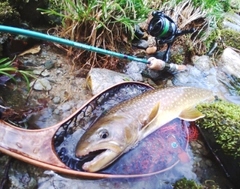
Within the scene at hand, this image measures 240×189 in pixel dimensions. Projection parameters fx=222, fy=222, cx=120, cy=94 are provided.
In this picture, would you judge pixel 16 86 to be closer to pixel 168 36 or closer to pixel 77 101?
pixel 77 101

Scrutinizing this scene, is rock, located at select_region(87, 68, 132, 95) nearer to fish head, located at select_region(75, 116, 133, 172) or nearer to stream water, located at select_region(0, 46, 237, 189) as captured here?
stream water, located at select_region(0, 46, 237, 189)

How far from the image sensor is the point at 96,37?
331 cm

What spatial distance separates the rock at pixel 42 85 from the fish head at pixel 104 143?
1.05 meters

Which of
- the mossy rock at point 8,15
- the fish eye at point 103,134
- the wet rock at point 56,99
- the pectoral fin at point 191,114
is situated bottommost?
the wet rock at point 56,99

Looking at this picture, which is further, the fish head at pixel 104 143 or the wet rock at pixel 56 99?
the wet rock at pixel 56 99

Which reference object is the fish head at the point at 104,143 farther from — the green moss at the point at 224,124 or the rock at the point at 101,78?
the green moss at the point at 224,124

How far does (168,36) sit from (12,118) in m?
2.43

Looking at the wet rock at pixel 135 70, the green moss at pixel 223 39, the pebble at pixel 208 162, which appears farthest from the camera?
the green moss at pixel 223 39

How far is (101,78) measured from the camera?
3006 mm

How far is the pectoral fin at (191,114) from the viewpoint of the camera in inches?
99.7

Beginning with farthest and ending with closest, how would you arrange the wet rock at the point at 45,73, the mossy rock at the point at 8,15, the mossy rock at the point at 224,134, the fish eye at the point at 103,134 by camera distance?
the wet rock at the point at 45,73 → the mossy rock at the point at 8,15 → the mossy rock at the point at 224,134 → the fish eye at the point at 103,134

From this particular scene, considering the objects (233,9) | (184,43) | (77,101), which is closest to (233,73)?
(184,43)

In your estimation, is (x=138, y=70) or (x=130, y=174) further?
(x=138, y=70)

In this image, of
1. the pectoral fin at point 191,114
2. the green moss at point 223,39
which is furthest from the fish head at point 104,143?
the green moss at point 223,39
